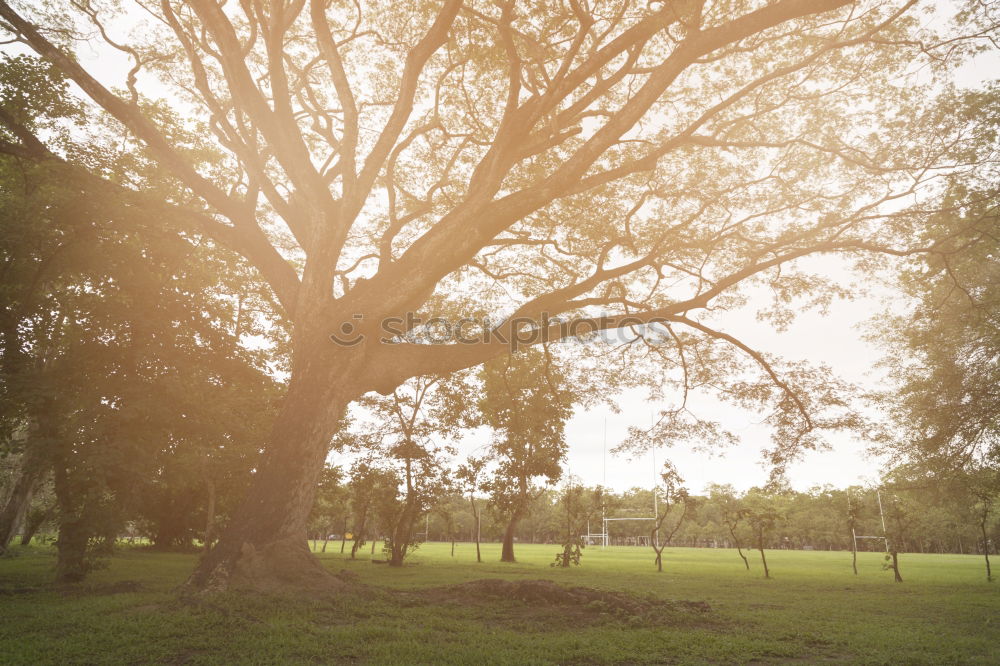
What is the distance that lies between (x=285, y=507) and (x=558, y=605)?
424 cm

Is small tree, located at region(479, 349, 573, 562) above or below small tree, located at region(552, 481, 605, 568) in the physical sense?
above

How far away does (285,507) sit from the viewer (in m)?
7.40

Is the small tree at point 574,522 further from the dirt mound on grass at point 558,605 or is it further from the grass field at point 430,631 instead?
the dirt mound on grass at point 558,605

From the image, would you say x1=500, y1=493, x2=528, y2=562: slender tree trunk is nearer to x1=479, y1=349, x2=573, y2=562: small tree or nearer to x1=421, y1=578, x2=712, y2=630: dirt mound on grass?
x1=479, y1=349, x2=573, y2=562: small tree

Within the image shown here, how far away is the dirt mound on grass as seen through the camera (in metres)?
7.03

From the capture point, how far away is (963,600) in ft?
36.3

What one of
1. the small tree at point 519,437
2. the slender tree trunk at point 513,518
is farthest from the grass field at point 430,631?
the slender tree trunk at point 513,518

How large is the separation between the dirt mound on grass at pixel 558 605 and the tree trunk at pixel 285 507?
7.28 ft

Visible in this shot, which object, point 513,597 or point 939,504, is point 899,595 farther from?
point 513,597

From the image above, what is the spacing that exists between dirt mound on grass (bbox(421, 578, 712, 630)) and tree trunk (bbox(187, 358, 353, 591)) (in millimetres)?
2218

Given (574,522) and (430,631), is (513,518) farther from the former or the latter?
(430,631)

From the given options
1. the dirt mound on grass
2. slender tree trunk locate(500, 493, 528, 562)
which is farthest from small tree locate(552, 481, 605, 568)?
the dirt mound on grass

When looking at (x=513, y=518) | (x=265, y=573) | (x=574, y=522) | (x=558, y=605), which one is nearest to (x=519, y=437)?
(x=513, y=518)

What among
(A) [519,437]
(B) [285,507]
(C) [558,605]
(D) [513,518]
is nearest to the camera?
(B) [285,507]
